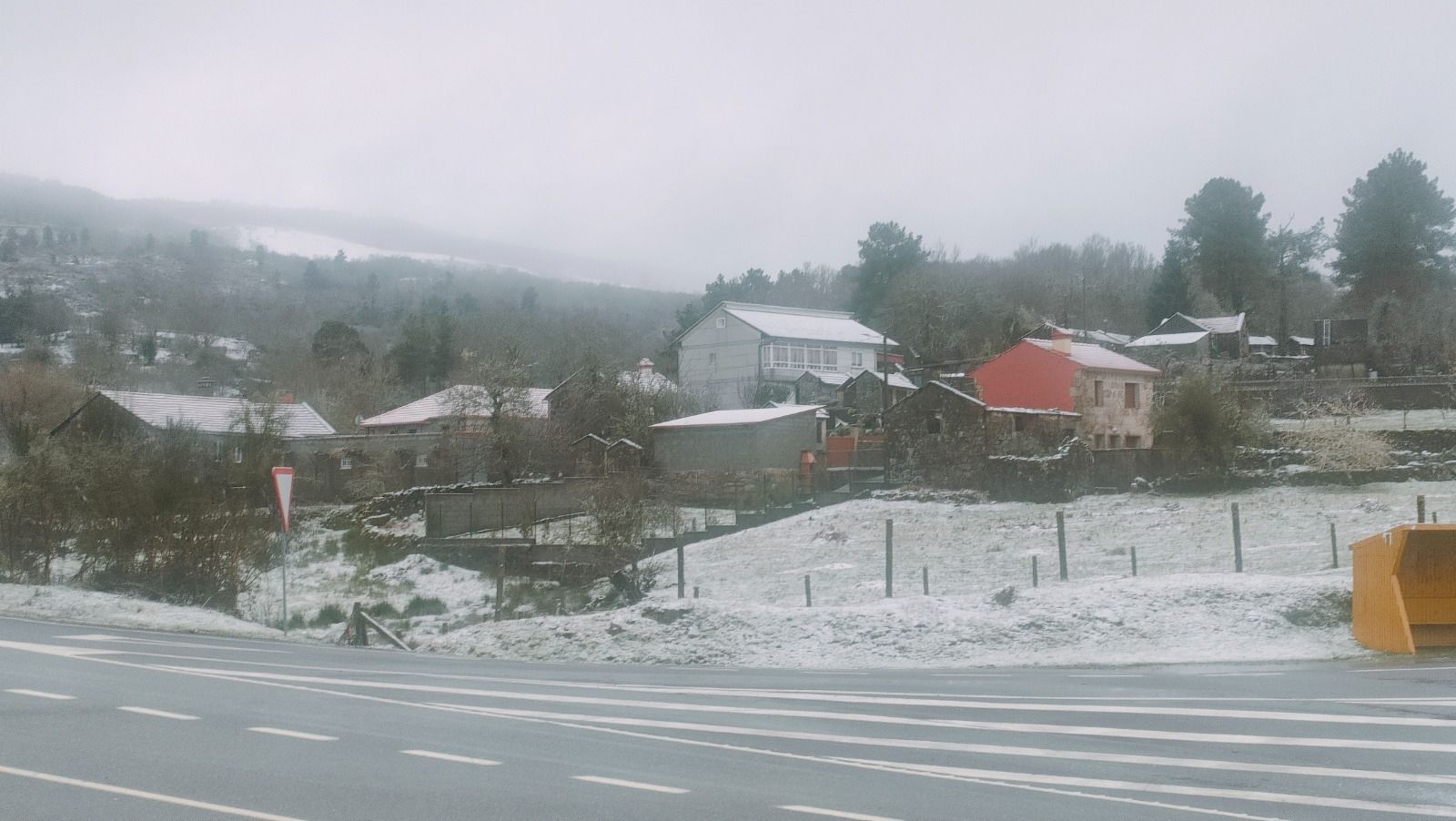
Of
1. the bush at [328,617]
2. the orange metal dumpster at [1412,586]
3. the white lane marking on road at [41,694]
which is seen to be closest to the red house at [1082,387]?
the bush at [328,617]

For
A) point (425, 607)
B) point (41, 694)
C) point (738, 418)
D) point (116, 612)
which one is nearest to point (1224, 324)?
point (738, 418)

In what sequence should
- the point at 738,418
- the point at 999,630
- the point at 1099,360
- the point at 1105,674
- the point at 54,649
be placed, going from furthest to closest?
the point at 1099,360 → the point at 738,418 → the point at 999,630 → the point at 54,649 → the point at 1105,674

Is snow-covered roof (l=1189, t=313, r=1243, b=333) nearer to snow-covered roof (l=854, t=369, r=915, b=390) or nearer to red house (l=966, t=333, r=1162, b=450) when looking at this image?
red house (l=966, t=333, r=1162, b=450)

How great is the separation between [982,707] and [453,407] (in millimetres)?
57670

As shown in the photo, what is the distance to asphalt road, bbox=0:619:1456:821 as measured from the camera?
7938mm

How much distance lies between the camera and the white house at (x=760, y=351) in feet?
269

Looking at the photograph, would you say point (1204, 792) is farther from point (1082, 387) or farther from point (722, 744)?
point (1082, 387)

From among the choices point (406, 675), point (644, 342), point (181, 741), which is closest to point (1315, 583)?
point (406, 675)

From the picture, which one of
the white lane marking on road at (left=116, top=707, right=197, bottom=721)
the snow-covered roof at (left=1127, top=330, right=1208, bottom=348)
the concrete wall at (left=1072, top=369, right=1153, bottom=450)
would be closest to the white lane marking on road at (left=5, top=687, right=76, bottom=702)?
the white lane marking on road at (left=116, top=707, right=197, bottom=721)

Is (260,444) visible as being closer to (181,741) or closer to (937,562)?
(937,562)

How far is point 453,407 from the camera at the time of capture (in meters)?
67.2

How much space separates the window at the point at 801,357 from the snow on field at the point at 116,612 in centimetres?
5809

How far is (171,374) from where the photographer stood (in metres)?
99.7

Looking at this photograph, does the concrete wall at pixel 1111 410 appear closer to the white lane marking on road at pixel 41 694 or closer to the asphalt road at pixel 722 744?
the asphalt road at pixel 722 744
